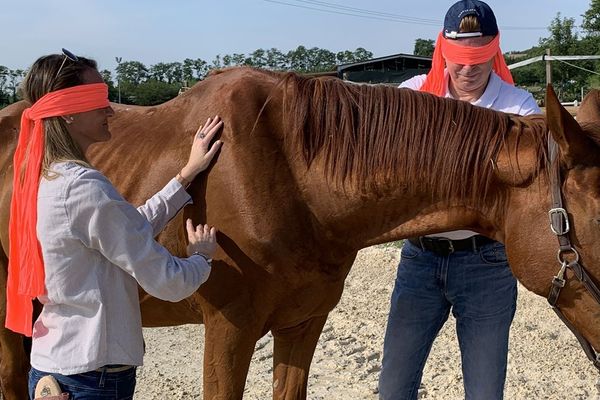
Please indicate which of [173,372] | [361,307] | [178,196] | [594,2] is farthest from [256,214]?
[594,2]

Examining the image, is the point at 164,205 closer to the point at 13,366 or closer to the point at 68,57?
the point at 68,57

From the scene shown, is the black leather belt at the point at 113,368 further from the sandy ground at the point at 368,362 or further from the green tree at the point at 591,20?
the green tree at the point at 591,20

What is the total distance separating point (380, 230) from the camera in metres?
2.33

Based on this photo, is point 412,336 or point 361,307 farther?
point 361,307

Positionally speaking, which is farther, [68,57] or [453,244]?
[453,244]

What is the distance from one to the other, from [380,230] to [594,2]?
97.0ft

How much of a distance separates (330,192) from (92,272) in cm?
88

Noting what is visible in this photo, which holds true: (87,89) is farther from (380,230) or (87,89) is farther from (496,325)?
(496,325)

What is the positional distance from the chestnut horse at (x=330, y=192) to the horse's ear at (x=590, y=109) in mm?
194

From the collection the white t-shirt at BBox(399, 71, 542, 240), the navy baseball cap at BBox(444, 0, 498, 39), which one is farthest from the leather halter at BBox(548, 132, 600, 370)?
the navy baseball cap at BBox(444, 0, 498, 39)

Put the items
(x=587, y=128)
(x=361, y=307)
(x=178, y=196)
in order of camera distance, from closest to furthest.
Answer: (x=587, y=128) < (x=178, y=196) < (x=361, y=307)

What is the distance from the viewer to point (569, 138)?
1.92 m

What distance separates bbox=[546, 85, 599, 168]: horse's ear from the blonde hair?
4.65 ft

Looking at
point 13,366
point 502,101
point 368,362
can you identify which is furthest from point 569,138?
point 13,366
